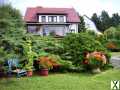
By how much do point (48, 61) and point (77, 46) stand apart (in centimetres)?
284

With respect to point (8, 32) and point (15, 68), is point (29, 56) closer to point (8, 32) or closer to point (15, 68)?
point (15, 68)

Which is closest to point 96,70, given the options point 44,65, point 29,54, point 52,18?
point 44,65

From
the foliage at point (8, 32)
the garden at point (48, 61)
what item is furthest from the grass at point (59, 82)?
the foliage at point (8, 32)

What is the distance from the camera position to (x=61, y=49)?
70.6 ft

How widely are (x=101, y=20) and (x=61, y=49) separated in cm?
7065

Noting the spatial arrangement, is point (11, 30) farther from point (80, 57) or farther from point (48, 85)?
point (80, 57)

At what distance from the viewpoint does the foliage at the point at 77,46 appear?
2123cm

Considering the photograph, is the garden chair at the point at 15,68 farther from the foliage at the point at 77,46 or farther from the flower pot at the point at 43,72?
the foliage at the point at 77,46

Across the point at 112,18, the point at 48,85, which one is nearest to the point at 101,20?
the point at 112,18

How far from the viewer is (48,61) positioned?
19297 mm

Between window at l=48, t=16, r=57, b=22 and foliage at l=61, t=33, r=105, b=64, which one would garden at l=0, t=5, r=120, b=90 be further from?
window at l=48, t=16, r=57, b=22

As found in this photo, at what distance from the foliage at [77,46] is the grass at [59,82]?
234cm

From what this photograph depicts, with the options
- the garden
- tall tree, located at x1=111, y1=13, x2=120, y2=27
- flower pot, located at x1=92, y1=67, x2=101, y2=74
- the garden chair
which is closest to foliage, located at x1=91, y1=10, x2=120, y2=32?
tall tree, located at x1=111, y1=13, x2=120, y2=27

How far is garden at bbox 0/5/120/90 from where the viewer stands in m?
16.4
